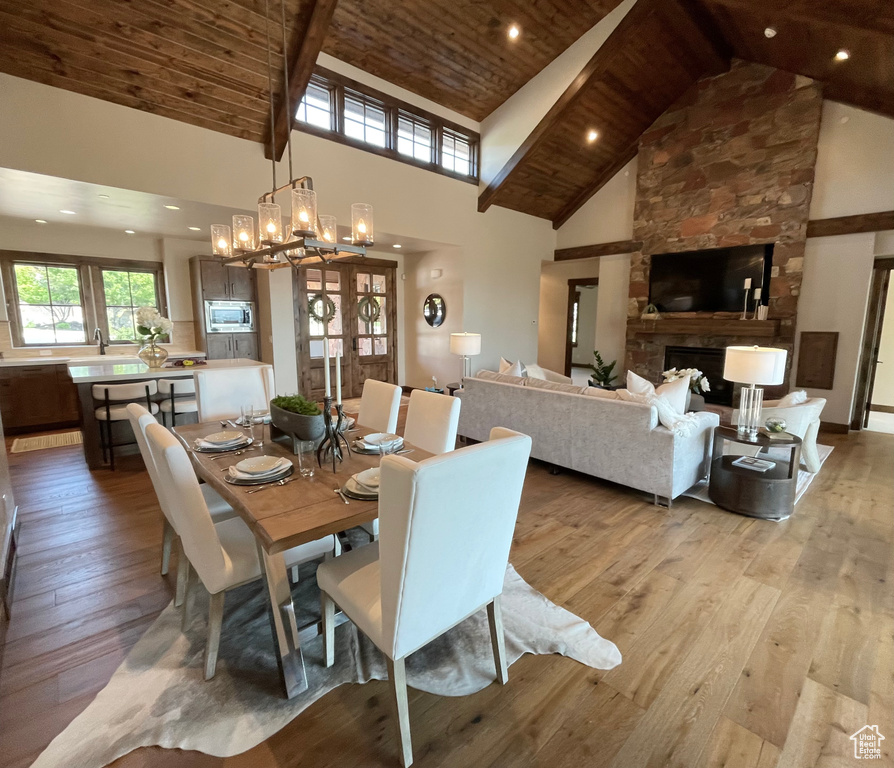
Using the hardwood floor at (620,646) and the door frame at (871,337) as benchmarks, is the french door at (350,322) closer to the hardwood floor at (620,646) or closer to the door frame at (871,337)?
the hardwood floor at (620,646)

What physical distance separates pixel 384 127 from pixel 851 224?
19.2ft

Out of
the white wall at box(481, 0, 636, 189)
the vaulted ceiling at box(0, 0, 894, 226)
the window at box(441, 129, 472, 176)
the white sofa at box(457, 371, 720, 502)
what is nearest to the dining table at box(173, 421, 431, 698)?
the white sofa at box(457, 371, 720, 502)

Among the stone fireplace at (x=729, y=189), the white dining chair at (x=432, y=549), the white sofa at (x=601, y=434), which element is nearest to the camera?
the white dining chair at (x=432, y=549)

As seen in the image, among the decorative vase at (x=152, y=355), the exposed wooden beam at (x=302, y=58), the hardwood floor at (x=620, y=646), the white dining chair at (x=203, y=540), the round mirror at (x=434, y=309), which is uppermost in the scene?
the exposed wooden beam at (x=302, y=58)

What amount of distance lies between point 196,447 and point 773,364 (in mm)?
3709

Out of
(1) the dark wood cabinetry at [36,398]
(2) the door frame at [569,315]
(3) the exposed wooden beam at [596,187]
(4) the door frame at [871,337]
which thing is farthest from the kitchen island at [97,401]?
(4) the door frame at [871,337]

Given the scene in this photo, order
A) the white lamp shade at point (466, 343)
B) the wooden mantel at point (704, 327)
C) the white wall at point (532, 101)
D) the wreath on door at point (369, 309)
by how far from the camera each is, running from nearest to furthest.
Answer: the white lamp shade at point (466, 343), the white wall at point (532, 101), the wooden mantel at point (704, 327), the wreath on door at point (369, 309)

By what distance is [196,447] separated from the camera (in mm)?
2252

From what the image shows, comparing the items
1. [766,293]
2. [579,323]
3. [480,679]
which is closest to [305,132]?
[480,679]

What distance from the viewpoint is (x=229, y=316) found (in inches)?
236

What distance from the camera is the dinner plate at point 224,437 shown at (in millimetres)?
2271

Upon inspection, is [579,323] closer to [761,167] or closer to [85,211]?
[761,167]

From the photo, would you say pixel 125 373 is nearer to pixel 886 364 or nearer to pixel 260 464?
pixel 260 464

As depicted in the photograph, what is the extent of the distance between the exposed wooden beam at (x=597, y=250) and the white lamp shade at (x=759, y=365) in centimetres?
445
